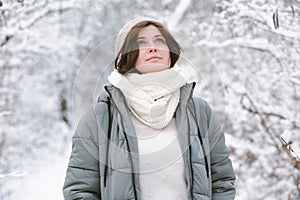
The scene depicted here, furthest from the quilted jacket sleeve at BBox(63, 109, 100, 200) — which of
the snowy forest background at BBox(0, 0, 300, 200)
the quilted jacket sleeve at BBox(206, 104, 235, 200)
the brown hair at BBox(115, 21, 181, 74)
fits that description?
the snowy forest background at BBox(0, 0, 300, 200)

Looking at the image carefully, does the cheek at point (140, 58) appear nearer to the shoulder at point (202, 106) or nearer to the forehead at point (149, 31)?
the forehead at point (149, 31)

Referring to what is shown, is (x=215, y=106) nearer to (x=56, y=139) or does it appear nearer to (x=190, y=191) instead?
(x=190, y=191)

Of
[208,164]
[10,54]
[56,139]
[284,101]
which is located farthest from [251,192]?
[208,164]

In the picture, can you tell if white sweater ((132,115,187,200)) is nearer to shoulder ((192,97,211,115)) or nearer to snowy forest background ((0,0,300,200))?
shoulder ((192,97,211,115))

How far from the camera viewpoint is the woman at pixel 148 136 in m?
0.98

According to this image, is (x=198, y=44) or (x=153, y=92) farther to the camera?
(x=198, y=44)

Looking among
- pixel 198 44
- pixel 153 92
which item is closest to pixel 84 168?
pixel 153 92

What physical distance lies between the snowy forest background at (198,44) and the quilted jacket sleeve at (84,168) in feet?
6.59

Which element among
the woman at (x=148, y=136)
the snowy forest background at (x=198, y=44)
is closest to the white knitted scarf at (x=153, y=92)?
the woman at (x=148, y=136)

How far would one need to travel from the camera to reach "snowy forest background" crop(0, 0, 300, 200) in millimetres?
3127

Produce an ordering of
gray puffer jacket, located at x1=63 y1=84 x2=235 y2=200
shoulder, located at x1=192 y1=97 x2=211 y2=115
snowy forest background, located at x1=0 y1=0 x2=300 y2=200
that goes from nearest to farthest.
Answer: gray puffer jacket, located at x1=63 y1=84 x2=235 y2=200 → shoulder, located at x1=192 y1=97 x2=211 y2=115 → snowy forest background, located at x1=0 y1=0 x2=300 y2=200

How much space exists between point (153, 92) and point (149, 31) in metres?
0.13

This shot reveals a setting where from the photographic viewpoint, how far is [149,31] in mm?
1059

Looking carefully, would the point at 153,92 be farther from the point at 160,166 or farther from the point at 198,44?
the point at 198,44
